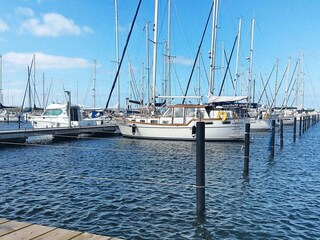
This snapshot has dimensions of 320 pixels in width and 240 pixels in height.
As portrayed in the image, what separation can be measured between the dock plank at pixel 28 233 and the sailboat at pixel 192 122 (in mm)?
21021

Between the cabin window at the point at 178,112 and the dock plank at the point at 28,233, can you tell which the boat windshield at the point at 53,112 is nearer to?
the cabin window at the point at 178,112

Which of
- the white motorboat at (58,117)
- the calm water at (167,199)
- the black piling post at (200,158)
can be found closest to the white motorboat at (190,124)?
the calm water at (167,199)

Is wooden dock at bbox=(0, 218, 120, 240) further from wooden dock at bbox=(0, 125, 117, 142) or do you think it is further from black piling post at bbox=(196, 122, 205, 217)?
wooden dock at bbox=(0, 125, 117, 142)

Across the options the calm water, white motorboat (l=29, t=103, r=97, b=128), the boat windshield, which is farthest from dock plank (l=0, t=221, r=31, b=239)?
the boat windshield

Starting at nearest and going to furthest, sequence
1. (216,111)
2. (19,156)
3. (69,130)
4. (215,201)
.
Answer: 1. (215,201)
2. (19,156)
3. (216,111)
4. (69,130)

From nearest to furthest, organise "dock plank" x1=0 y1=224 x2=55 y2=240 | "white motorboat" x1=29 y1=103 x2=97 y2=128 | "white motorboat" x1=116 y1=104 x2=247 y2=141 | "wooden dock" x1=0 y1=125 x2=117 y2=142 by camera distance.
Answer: "dock plank" x1=0 y1=224 x2=55 y2=240 → "wooden dock" x1=0 y1=125 x2=117 y2=142 → "white motorboat" x1=116 y1=104 x2=247 y2=141 → "white motorboat" x1=29 y1=103 x2=97 y2=128

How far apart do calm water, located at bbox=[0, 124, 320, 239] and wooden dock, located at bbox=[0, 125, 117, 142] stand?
7736mm

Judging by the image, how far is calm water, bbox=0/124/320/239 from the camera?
24.9 ft

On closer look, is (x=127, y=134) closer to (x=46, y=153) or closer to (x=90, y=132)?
(x=90, y=132)

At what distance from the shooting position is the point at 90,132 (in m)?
32.2

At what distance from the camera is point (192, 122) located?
26.9m

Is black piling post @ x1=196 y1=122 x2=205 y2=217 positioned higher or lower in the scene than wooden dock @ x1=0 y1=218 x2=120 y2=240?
higher

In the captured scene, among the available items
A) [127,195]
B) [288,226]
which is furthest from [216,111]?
[288,226]

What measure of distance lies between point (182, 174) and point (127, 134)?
1739cm
